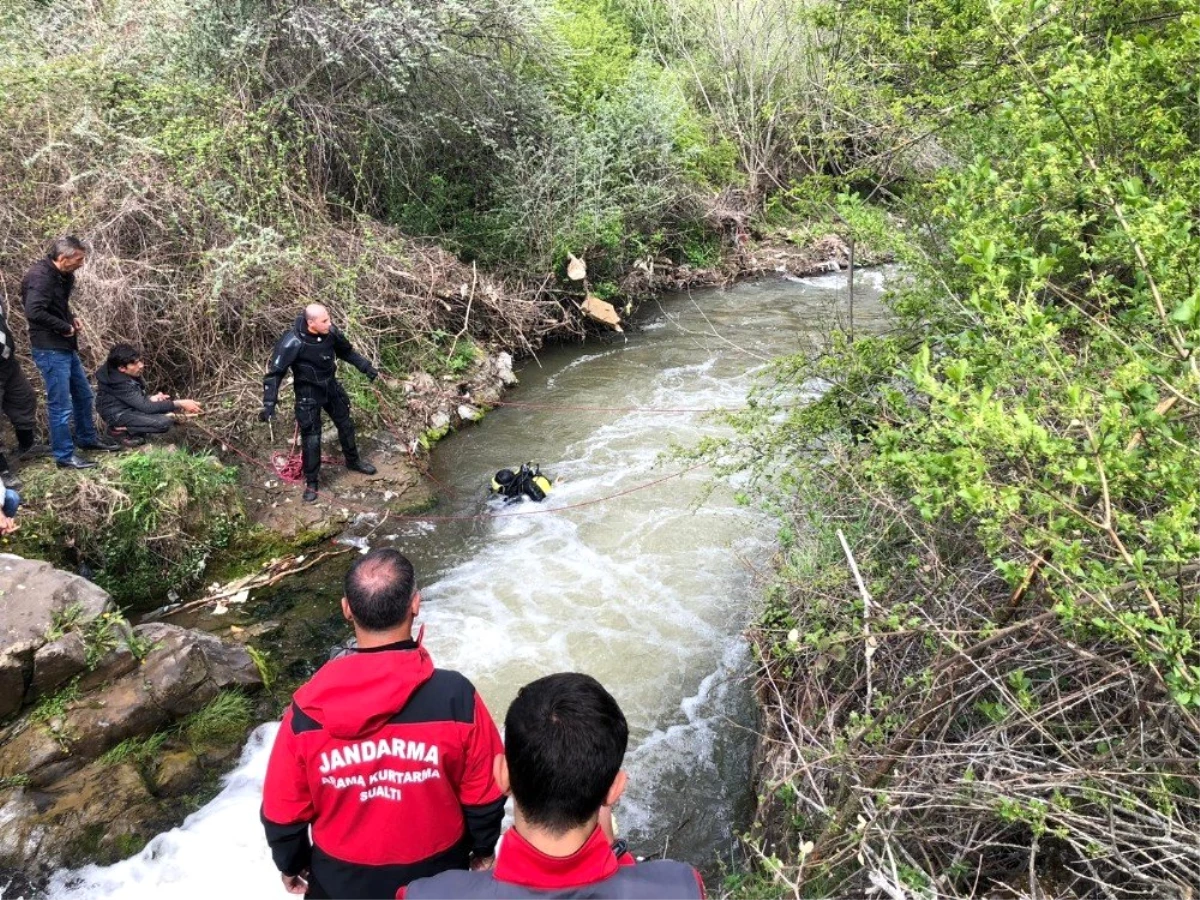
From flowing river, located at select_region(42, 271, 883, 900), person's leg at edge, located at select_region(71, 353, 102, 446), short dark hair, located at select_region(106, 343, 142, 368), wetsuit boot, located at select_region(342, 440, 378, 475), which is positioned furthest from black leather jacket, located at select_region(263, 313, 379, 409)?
flowing river, located at select_region(42, 271, 883, 900)

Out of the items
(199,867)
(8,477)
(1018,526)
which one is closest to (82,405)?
(8,477)

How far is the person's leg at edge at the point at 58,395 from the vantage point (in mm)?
5574

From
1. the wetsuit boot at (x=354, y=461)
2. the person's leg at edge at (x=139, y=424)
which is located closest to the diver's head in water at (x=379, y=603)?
the person's leg at edge at (x=139, y=424)

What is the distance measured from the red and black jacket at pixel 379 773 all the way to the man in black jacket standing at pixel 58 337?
4.81m

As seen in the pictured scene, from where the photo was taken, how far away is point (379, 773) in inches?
81.6

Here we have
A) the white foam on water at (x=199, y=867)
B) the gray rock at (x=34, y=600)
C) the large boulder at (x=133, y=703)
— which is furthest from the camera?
the gray rock at (x=34, y=600)

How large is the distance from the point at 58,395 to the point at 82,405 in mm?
434

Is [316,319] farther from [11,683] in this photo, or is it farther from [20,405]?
[11,683]

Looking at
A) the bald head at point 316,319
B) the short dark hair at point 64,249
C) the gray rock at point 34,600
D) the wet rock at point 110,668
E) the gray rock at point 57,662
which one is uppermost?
the short dark hair at point 64,249

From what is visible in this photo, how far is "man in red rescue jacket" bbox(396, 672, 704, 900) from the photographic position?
4.84 feet

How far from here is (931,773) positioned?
245 cm

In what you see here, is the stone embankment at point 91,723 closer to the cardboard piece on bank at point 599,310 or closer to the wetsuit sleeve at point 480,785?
the wetsuit sleeve at point 480,785

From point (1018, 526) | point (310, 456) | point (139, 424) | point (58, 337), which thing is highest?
point (1018, 526)

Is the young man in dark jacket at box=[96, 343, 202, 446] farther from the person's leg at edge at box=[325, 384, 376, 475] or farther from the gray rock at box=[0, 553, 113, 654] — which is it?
the gray rock at box=[0, 553, 113, 654]
